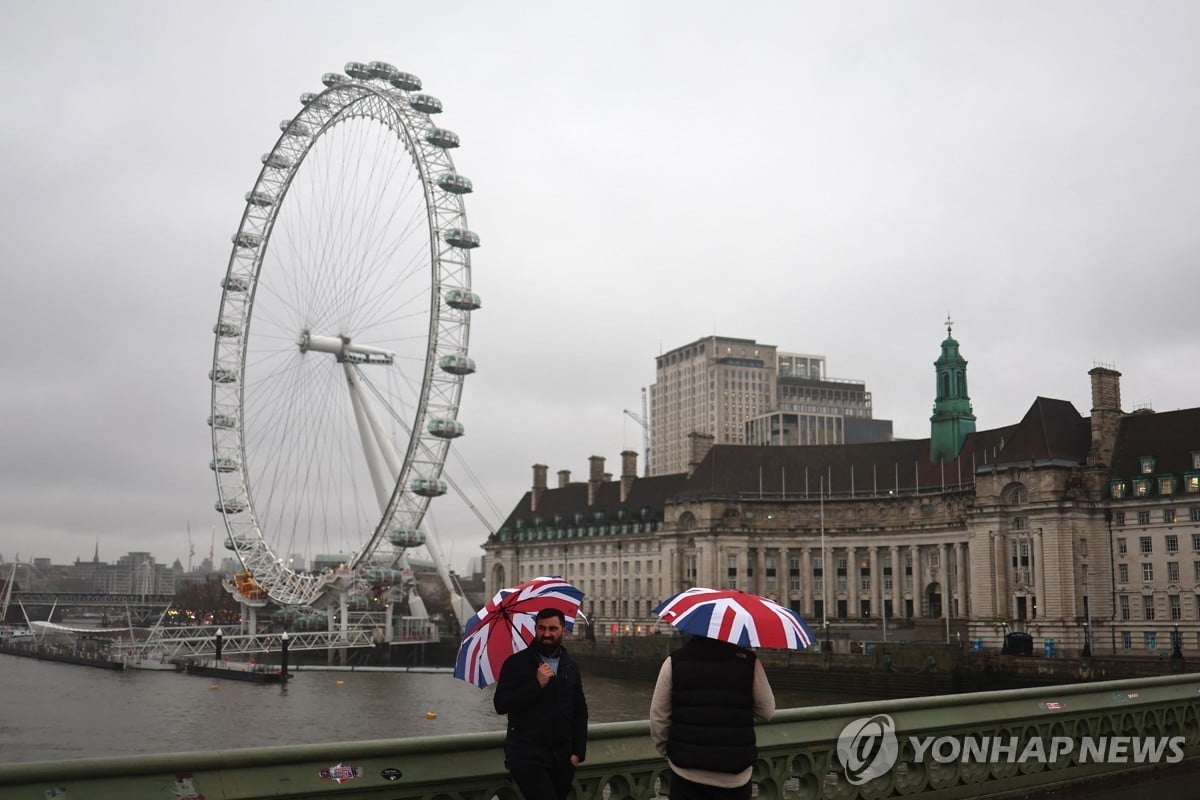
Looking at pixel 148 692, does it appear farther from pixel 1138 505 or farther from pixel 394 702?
pixel 1138 505

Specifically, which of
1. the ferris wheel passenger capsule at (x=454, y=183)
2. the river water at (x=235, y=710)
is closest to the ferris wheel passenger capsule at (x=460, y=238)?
the ferris wheel passenger capsule at (x=454, y=183)

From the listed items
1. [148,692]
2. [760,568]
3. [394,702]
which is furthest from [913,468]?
[148,692]

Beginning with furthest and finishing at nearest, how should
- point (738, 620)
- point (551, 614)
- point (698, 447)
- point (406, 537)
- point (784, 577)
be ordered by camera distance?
point (698, 447) < point (784, 577) < point (406, 537) < point (551, 614) < point (738, 620)

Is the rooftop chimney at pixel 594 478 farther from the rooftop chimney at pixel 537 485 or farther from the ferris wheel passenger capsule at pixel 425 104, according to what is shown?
the ferris wheel passenger capsule at pixel 425 104

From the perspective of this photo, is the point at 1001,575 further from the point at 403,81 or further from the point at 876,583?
the point at 403,81

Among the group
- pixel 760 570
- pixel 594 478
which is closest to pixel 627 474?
pixel 594 478

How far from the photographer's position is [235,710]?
64750mm

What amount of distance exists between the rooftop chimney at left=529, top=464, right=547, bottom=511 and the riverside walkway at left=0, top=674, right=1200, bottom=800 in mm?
123156

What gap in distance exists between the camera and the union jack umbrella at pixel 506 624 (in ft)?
32.1

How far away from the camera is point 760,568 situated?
11081 cm

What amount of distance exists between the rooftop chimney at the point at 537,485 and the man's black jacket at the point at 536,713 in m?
129

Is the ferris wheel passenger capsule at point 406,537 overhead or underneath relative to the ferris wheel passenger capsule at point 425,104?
underneath

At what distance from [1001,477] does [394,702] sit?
48.7 meters

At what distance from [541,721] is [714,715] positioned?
56.4 inches
